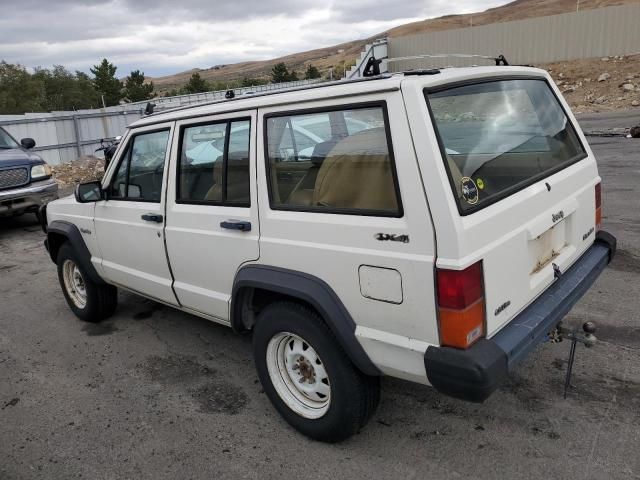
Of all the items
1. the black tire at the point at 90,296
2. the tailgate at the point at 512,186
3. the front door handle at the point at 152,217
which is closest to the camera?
the tailgate at the point at 512,186

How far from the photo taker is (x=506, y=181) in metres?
2.69

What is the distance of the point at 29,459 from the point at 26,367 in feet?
4.43

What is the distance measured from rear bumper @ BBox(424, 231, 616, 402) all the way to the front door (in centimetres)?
214

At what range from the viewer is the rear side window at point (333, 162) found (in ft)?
8.05

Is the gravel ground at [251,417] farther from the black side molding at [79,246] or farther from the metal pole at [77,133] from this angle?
the metal pole at [77,133]

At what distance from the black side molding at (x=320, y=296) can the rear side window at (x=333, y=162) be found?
1.15 ft

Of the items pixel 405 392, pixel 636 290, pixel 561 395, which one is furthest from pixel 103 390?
pixel 636 290

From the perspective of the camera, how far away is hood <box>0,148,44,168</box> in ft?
28.9

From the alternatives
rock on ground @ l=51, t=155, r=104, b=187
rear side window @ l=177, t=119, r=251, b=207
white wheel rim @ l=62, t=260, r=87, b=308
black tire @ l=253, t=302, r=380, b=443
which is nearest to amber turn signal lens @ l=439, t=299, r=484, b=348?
black tire @ l=253, t=302, r=380, b=443

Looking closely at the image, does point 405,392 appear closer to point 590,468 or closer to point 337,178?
point 590,468

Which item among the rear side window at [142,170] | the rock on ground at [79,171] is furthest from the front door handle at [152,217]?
the rock on ground at [79,171]

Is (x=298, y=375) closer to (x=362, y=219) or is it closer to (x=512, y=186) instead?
(x=362, y=219)

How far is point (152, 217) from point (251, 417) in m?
1.50

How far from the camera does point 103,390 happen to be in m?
3.73
